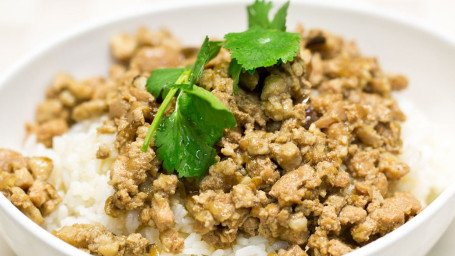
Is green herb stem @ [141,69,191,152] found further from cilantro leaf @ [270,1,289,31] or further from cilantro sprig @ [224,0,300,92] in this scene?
cilantro leaf @ [270,1,289,31]

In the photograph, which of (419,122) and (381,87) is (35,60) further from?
(419,122)

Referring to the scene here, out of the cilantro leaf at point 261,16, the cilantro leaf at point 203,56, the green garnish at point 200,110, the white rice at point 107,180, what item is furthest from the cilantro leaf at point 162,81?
the cilantro leaf at point 261,16

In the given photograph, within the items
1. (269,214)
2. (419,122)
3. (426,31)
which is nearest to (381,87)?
(419,122)

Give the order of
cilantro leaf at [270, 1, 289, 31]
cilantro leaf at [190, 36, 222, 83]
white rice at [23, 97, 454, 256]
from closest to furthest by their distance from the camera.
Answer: white rice at [23, 97, 454, 256] → cilantro leaf at [190, 36, 222, 83] → cilantro leaf at [270, 1, 289, 31]

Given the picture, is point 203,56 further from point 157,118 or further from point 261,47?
point 157,118

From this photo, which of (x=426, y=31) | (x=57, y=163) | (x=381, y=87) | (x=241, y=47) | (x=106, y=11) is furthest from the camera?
(x=106, y=11)

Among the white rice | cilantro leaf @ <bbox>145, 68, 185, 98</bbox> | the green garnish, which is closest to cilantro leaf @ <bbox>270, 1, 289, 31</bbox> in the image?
the green garnish

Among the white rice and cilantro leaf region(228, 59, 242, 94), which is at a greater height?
cilantro leaf region(228, 59, 242, 94)
